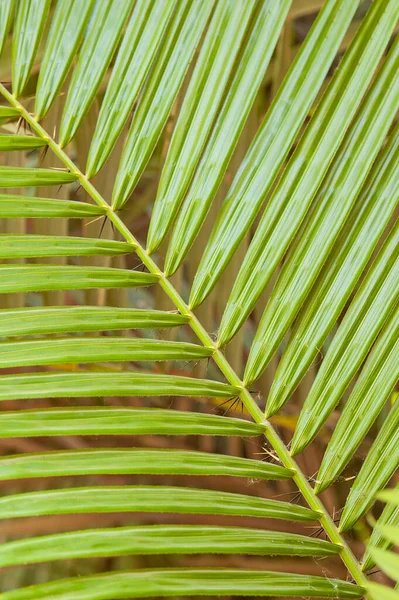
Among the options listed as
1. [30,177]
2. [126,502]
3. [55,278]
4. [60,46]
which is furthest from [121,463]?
[60,46]

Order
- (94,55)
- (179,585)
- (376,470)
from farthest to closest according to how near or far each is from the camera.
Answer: (94,55) < (376,470) < (179,585)

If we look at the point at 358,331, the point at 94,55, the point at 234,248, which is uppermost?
the point at 94,55

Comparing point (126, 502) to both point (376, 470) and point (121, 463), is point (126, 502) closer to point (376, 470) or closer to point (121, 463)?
point (121, 463)

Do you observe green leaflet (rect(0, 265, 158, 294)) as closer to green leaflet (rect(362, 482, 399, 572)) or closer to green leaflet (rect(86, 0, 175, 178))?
green leaflet (rect(86, 0, 175, 178))

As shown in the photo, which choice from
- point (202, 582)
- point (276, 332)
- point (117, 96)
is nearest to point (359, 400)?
point (276, 332)

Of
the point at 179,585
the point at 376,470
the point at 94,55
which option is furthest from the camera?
the point at 94,55

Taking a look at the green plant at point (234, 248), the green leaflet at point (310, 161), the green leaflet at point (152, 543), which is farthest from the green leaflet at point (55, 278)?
the green leaflet at point (152, 543)

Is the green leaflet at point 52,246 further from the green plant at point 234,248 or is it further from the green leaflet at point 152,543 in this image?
the green leaflet at point 152,543
